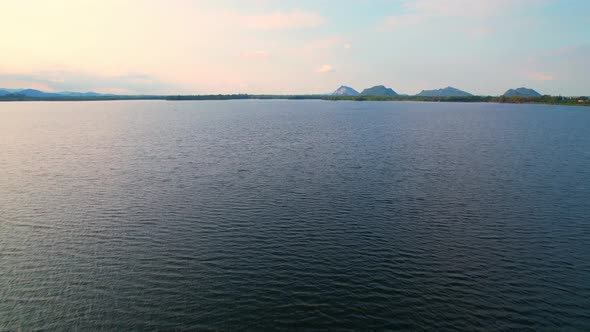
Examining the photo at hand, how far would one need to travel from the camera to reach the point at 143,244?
31.2 m

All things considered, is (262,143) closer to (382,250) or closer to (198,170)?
(198,170)

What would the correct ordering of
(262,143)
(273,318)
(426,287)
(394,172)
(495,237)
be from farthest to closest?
(262,143), (394,172), (495,237), (426,287), (273,318)

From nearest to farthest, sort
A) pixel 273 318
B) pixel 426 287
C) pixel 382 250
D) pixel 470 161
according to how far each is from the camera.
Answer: pixel 273 318
pixel 426 287
pixel 382 250
pixel 470 161

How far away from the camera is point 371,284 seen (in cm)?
2533

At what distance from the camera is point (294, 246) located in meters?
30.8

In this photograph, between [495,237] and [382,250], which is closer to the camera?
[382,250]

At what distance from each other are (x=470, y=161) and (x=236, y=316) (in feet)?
197

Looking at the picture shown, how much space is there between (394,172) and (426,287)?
108 ft

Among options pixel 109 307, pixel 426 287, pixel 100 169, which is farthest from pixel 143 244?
pixel 100 169

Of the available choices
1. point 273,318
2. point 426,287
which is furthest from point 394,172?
point 273,318

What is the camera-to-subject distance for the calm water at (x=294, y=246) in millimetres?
22281

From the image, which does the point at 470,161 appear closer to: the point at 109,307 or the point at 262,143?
the point at 262,143

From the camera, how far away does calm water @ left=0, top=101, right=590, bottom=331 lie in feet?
73.1

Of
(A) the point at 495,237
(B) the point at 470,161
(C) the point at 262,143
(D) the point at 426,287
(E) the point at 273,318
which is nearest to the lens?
(E) the point at 273,318
